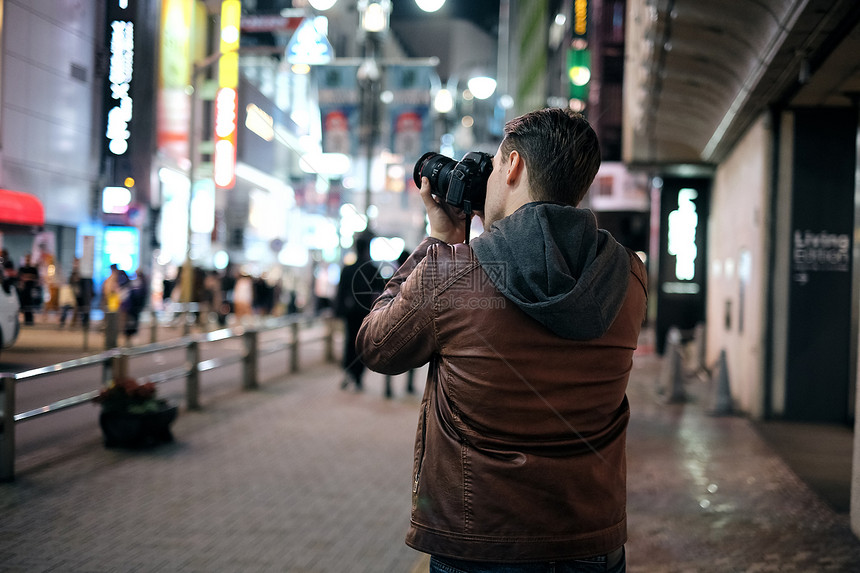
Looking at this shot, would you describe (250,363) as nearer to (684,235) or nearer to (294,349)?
(294,349)

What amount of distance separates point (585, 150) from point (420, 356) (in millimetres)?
601

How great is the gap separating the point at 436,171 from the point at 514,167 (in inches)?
8.2

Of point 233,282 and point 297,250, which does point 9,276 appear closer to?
point 233,282

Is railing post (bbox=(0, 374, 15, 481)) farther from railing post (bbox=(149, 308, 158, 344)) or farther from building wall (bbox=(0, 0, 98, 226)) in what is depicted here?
building wall (bbox=(0, 0, 98, 226))

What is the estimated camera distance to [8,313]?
3.92m

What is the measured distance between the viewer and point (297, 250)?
31.3 meters

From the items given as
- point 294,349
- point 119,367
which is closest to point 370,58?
point 294,349

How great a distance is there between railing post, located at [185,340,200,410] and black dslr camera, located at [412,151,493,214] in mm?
7884

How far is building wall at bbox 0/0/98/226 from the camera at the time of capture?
3549 millimetres

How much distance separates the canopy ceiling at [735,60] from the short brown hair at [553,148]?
4616 millimetres

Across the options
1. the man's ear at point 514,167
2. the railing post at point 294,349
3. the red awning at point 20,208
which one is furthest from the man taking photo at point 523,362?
the railing post at point 294,349

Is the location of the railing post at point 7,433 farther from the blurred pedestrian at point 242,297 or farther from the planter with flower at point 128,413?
the blurred pedestrian at point 242,297

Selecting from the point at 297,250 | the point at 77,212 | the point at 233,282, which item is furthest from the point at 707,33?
the point at 297,250

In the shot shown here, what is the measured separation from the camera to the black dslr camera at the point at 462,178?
74.3 inches
